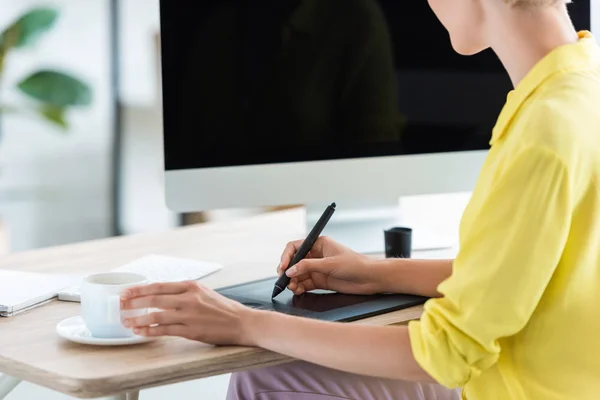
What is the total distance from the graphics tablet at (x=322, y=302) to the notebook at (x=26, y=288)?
240mm

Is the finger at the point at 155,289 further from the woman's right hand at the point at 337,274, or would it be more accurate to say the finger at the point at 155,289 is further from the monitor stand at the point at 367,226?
the monitor stand at the point at 367,226

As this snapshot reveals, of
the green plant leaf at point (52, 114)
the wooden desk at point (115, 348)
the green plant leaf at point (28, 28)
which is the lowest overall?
the wooden desk at point (115, 348)

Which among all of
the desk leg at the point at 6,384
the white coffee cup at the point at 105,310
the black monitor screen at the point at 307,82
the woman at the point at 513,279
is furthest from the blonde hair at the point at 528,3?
the desk leg at the point at 6,384

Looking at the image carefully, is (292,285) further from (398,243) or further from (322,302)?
(398,243)

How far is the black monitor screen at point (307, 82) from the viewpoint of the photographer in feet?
5.10

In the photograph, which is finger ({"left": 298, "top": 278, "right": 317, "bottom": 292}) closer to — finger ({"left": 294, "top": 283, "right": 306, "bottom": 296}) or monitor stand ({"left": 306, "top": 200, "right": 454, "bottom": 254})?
finger ({"left": 294, "top": 283, "right": 306, "bottom": 296})

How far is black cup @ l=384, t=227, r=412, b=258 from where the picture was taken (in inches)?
60.6

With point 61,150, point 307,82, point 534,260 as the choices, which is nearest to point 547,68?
point 534,260

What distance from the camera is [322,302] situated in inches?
48.0

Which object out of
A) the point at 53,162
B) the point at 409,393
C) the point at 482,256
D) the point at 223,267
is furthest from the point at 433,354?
the point at 53,162

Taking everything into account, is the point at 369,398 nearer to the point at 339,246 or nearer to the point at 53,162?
the point at 339,246

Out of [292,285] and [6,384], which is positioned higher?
[292,285]

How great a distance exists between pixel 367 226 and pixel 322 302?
49 centimetres

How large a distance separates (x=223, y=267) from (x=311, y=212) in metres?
0.25
